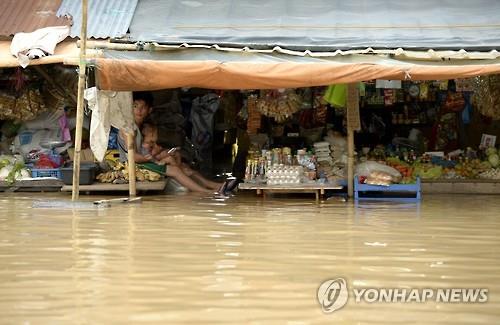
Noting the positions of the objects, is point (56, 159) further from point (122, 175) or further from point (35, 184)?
point (122, 175)

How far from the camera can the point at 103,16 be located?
33.5ft

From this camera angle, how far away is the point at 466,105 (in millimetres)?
11367

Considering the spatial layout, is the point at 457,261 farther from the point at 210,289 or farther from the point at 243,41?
the point at 243,41

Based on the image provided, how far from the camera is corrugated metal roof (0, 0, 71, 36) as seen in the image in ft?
32.8

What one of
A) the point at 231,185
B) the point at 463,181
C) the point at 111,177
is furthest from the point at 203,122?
the point at 463,181

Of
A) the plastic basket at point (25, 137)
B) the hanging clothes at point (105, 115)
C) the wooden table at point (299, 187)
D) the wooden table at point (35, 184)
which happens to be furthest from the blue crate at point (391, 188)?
the plastic basket at point (25, 137)

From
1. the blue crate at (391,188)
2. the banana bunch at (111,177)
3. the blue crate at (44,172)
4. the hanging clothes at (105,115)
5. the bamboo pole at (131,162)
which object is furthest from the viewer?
the blue crate at (44,172)

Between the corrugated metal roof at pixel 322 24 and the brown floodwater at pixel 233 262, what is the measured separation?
2.29 m

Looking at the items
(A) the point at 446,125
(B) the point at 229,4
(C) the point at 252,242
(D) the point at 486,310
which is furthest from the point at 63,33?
(D) the point at 486,310

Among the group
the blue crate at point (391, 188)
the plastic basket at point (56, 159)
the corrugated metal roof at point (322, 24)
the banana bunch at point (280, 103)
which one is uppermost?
the corrugated metal roof at point (322, 24)

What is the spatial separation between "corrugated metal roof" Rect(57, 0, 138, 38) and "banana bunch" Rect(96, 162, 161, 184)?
1.95 meters

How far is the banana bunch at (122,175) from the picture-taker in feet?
33.6

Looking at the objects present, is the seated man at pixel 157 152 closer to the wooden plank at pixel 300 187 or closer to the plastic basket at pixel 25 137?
the wooden plank at pixel 300 187

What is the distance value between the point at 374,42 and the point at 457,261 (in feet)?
15.8
